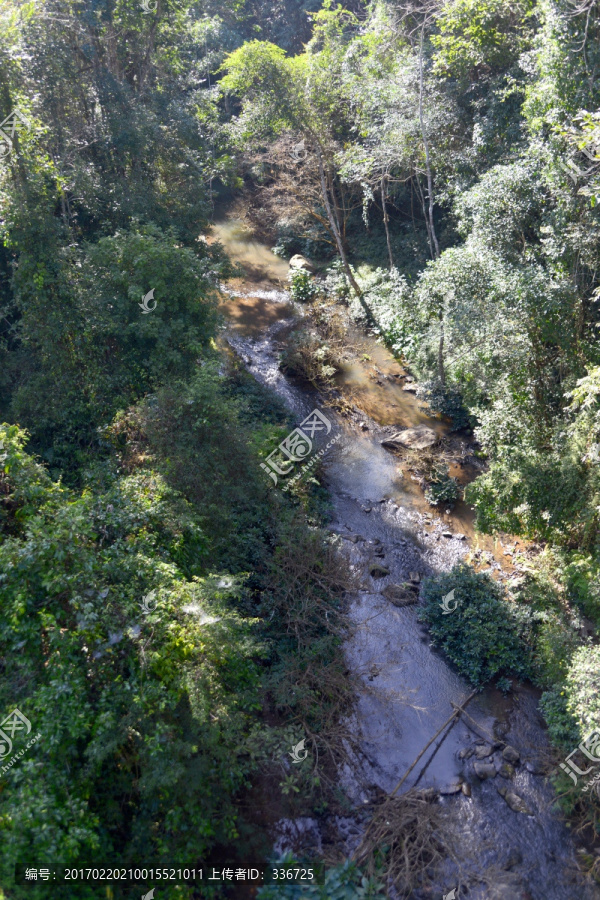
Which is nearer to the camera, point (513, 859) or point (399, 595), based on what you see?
point (513, 859)

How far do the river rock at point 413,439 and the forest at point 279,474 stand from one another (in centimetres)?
56

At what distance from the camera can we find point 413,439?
46.2 feet

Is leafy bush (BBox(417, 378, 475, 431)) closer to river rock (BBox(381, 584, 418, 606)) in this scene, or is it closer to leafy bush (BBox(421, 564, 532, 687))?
leafy bush (BBox(421, 564, 532, 687))

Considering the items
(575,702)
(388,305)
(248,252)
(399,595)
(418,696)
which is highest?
(248,252)

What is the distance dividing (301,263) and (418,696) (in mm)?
16829

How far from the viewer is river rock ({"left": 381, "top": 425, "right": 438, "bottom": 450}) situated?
1390 cm

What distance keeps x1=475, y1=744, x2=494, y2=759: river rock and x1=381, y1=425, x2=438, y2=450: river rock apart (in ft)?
23.3

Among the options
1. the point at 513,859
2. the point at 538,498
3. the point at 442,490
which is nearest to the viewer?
the point at 513,859

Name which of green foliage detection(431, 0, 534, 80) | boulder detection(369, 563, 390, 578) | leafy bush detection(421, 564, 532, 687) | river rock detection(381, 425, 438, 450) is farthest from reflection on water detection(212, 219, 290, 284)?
leafy bush detection(421, 564, 532, 687)

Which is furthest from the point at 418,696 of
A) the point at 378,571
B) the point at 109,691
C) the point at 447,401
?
the point at 447,401

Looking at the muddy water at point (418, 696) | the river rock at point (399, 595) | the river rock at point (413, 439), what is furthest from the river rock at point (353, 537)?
the river rock at point (413, 439)

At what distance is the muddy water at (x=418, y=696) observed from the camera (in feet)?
22.7

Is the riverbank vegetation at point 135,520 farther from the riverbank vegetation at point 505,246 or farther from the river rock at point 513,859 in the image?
the riverbank vegetation at point 505,246

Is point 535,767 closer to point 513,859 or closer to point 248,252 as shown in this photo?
point 513,859
